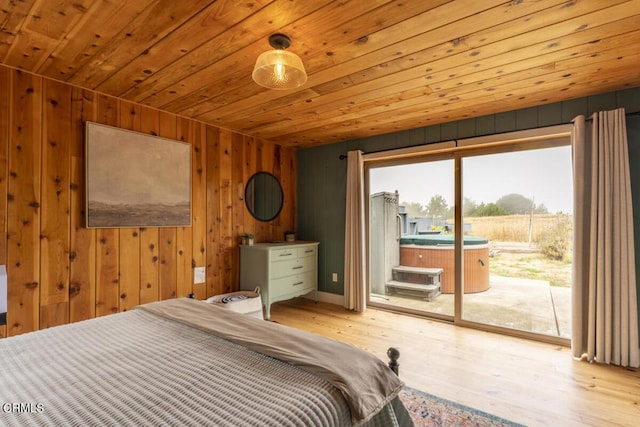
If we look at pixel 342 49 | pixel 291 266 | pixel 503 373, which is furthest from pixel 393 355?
pixel 291 266

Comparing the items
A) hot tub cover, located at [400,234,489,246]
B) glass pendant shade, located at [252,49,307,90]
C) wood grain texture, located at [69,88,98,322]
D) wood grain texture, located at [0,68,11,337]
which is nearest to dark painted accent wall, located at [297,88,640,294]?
hot tub cover, located at [400,234,489,246]

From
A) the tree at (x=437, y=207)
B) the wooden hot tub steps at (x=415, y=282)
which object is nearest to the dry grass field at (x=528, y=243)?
the tree at (x=437, y=207)

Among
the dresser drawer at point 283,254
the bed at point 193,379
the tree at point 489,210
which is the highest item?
the tree at point 489,210

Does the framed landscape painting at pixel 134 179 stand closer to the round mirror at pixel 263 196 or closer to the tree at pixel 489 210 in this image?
the round mirror at pixel 263 196

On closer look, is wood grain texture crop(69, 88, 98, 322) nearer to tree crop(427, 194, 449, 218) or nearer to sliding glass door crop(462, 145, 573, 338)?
tree crop(427, 194, 449, 218)

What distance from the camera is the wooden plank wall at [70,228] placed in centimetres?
223

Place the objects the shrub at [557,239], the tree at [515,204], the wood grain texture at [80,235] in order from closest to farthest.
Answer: the wood grain texture at [80,235] → the shrub at [557,239] → the tree at [515,204]

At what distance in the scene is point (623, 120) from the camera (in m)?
2.43

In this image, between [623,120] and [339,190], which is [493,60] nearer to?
[623,120]

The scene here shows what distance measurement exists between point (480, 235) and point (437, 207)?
0.54m

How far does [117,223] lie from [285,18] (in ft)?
7.26

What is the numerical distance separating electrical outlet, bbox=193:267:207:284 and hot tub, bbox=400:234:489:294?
2360 mm

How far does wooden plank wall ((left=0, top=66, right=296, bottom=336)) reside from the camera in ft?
7.33

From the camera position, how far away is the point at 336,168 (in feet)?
13.9
